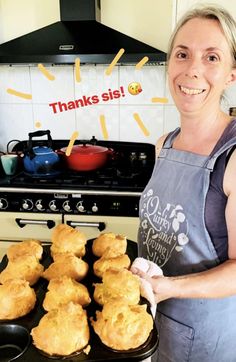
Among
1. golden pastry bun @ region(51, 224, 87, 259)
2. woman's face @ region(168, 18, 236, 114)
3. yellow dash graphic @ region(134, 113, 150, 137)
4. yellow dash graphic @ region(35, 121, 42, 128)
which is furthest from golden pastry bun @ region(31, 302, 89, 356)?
yellow dash graphic @ region(35, 121, 42, 128)

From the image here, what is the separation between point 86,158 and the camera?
2086 mm

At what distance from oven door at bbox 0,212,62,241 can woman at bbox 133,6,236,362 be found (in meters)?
1.06

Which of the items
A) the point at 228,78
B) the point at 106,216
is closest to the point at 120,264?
the point at 228,78

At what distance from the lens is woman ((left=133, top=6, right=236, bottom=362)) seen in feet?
2.76

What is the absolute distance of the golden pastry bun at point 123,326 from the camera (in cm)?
66

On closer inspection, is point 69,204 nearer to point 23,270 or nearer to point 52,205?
point 52,205

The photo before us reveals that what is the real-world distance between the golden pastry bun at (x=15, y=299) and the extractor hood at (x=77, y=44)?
1.37 meters

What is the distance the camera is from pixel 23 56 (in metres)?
1.87

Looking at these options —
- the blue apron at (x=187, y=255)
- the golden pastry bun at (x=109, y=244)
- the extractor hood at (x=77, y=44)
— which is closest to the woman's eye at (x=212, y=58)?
the blue apron at (x=187, y=255)

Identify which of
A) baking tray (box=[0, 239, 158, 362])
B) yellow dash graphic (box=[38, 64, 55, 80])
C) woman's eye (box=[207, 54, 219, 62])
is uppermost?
yellow dash graphic (box=[38, 64, 55, 80])

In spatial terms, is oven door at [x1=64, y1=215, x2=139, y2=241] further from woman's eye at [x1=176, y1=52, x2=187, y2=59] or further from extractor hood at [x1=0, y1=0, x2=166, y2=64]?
woman's eye at [x1=176, y1=52, x2=187, y2=59]

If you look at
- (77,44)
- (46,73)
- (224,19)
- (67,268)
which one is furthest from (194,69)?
(46,73)

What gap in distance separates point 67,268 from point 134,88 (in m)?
1.64

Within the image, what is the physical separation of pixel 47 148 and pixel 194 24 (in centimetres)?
137
